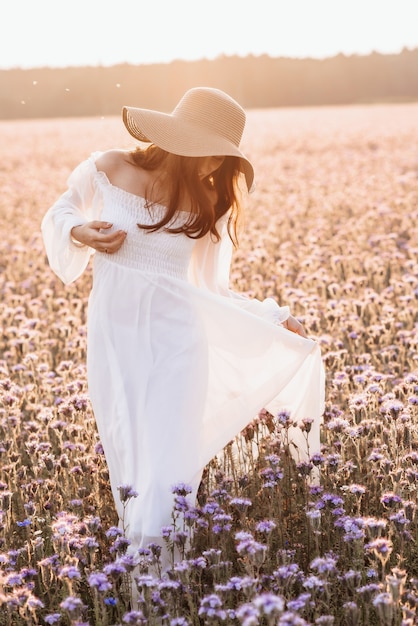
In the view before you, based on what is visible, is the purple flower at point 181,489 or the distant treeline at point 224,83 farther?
the distant treeline at point 224,83

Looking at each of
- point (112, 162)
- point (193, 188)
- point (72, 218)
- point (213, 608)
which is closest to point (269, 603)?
point (213, 608)

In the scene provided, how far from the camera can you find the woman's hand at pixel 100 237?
11.2 ft

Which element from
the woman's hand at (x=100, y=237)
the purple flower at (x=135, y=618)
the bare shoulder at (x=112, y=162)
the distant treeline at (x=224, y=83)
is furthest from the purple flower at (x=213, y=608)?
the distant treeline at (x=224, y=83)

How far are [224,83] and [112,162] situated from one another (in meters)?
67.8

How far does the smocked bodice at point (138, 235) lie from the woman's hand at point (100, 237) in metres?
0.09

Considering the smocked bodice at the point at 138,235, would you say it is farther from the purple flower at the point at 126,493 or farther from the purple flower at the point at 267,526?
the purple flower at the point at 267,526

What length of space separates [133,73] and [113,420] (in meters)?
61.4

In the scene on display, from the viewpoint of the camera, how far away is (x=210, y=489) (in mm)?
3885

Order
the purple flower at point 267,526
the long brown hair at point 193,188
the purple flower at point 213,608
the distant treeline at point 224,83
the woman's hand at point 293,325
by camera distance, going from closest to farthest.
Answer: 1. the purple flower at point 213,608
2. the purple flower at point 267,526
3. the long brown hair at point 193,188
4. the woman's hand at point 293,325
5. the distant treeline at point 224,83

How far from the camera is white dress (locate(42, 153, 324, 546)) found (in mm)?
3350

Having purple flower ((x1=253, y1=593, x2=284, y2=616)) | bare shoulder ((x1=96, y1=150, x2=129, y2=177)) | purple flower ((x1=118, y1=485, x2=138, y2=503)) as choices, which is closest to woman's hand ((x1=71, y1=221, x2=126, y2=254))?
bare shoulder ((x1=96, y1=150, x2=129, y2=177))

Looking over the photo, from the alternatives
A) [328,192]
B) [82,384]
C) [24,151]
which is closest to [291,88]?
[24,151]

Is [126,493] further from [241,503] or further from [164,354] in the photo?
[164,354]

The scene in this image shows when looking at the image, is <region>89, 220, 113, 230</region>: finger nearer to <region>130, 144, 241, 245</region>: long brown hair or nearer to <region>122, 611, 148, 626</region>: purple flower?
<region>130, 144, 241, 245</region>: long brown hair
